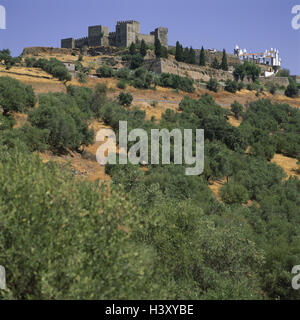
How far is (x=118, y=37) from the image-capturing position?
9044cm

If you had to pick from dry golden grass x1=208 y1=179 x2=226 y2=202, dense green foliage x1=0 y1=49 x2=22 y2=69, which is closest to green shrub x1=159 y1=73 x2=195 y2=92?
dense green foliage x1=0 y1=49 x2=22 y2=69

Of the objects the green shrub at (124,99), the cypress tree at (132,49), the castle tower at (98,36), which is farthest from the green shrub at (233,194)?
the castle tower at (98,36)

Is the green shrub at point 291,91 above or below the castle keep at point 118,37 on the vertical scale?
below

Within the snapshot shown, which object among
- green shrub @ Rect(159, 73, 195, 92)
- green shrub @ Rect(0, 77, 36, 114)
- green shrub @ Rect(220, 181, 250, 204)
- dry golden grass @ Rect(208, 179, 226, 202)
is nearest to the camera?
green shrub @ Rect(220, 181, 250, 204)

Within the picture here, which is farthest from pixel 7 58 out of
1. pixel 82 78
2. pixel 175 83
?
pixel 175 83

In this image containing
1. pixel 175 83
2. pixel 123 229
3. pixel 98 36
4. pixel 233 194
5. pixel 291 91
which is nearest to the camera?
pixel 123 229

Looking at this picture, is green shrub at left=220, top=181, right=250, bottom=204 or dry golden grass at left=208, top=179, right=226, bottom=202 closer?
green shrub at left=220, top=181, right=250, bottom=204

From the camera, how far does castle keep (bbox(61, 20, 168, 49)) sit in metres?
89.1

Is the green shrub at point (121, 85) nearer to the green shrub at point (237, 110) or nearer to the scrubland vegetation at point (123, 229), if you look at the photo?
the green shrub at point (237, 110)

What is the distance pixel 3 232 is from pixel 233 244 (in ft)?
27.2

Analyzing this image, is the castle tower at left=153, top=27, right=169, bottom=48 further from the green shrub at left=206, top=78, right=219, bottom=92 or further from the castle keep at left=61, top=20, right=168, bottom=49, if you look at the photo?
the green shrub at left=206, top=78, right=219, bottom=92

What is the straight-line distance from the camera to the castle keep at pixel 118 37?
8906 centimetres

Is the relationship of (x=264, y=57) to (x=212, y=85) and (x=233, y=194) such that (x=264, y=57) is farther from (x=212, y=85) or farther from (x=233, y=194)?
(x=233, y=194)

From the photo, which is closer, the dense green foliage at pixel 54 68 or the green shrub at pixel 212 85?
the dense green foliage at pixel 54 68
